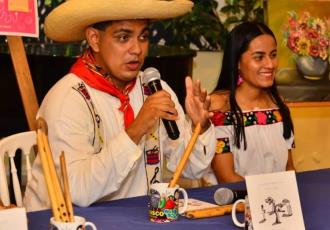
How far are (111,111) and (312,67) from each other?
1.95 metres

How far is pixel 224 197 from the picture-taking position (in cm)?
170

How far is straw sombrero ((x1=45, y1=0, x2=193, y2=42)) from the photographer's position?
1.95 m

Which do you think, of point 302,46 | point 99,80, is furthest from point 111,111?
point 302,46

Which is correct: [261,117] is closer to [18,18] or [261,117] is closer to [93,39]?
[93,39]

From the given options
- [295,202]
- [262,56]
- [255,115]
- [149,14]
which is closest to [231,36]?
[262,56]

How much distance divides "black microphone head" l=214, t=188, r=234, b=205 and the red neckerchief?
0.46 m

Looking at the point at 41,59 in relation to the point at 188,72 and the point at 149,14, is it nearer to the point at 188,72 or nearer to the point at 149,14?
the point at 188,72

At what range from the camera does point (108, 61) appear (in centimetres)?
205

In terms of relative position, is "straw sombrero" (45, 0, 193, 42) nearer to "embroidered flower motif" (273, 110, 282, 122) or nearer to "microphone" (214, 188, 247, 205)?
"microphone" (214, 188, 247, 205)

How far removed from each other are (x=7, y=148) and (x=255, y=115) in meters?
1.18

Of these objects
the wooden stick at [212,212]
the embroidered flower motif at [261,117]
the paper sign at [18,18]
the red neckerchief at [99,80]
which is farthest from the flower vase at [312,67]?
the wooden stick at [212,212]

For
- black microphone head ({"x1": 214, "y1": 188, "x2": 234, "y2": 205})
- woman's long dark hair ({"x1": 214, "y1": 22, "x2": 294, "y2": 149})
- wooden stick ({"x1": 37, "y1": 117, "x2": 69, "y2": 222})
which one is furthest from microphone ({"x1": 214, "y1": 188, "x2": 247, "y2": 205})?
woman's long dark hair ({"x1": 214, "y1": 22, "x2": 294, "y2": 149})

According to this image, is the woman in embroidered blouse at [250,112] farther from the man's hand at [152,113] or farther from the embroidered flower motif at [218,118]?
the man's hand at [152,113]

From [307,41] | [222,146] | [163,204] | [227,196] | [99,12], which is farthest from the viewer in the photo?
[307,41]
